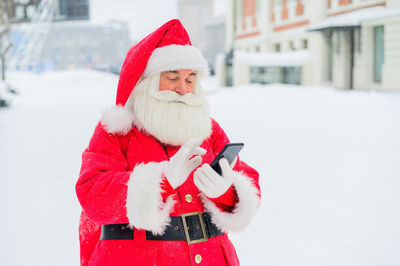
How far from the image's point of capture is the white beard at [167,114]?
62.7 inches

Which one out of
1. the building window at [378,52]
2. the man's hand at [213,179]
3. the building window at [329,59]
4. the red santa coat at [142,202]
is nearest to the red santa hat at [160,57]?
the red santa coat at [142,202]

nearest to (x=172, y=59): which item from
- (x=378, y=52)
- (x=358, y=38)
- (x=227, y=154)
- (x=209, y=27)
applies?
(x=227, y=154)

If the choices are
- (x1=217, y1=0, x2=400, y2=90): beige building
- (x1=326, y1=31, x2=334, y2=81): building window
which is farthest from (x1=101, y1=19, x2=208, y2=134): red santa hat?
(x1=326, y1=31, x2=334, y2=81): building window

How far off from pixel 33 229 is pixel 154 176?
2.79 meters

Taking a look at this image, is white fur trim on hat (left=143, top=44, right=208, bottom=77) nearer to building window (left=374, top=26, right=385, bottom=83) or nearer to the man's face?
the man's face

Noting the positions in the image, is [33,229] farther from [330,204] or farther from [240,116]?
[240,116]

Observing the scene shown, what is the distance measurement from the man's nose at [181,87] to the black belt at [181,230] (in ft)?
1.58

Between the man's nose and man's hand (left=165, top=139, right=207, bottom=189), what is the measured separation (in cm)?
31

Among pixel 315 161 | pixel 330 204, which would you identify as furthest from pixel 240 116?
pixel 330 204

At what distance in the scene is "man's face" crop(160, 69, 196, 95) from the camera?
1661 millimetres

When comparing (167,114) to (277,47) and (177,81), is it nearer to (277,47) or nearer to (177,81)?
(177,81)

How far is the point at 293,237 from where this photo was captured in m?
3.60

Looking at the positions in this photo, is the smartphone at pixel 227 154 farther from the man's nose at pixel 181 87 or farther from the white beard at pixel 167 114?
the man's nose at pixel 181 87

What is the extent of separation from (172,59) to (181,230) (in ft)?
2.18
